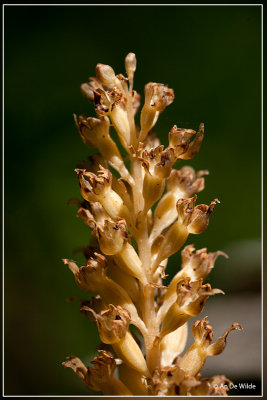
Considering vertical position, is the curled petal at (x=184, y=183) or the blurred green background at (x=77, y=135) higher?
the blurred green background at (x=77, y=135)

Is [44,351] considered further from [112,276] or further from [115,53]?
[115,53]

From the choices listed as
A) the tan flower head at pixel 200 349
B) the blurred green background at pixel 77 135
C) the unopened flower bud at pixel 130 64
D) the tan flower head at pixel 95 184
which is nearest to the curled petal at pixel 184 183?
the tan flower head at pixel 95 184

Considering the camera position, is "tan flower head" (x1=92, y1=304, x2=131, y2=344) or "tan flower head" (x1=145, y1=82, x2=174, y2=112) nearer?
"tan flower head" (x1=92, y1=304, x2=131, y2=344)

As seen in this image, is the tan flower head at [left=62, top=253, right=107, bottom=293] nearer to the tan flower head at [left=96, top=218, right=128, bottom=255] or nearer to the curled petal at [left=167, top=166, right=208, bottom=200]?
the tan flower head at [left=96, top=218, right=128, bottom=255]

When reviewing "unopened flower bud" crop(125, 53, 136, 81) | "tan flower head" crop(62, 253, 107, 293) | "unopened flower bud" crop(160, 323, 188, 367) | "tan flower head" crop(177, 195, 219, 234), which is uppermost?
"unopened flower bud" crop(125, 53, 136, 81)

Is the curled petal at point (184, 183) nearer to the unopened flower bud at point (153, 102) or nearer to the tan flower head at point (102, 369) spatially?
the unopened flower bud at point (153, 102)

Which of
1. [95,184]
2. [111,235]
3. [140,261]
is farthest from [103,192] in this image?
[140,261]

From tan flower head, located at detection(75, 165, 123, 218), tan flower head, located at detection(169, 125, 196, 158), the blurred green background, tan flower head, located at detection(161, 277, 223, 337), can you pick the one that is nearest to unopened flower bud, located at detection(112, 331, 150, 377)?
tan flower head, located at detection(161, 277, 223, 337)
